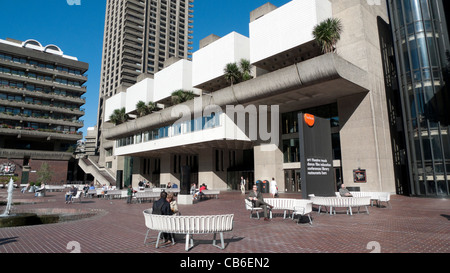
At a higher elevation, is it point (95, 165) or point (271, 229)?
point (95, 165)

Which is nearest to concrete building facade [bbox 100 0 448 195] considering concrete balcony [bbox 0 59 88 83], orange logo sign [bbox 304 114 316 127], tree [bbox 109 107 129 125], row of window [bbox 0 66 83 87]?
orange logo sign [bbox 304 114 316 127]

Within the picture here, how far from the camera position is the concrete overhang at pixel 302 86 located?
838 inches

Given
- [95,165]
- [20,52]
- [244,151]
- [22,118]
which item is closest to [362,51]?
[244,151]

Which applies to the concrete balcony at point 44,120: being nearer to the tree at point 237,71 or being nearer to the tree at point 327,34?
the tree at point 237,71

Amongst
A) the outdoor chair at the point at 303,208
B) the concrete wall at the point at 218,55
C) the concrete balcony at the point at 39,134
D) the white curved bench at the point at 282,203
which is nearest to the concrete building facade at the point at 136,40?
the concrete balcony at the point at 39,134

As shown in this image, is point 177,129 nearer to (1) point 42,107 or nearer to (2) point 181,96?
(2) point 181,96

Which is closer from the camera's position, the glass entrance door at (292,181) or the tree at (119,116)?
the glass entrance door at (292,181)

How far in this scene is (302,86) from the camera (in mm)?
22734

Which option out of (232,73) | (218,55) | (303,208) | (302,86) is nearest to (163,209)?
(303,208)

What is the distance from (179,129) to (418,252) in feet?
104

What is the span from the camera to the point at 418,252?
585 cm

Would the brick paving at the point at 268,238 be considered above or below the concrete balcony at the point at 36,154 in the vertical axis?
below

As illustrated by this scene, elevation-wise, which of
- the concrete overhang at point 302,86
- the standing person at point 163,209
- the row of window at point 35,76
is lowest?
the standing person at point 163,209
